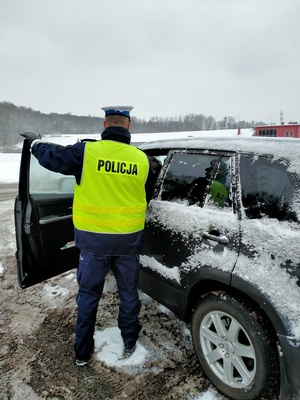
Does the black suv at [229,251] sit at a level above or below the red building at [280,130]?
below

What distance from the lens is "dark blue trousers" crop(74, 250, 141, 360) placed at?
2.28m

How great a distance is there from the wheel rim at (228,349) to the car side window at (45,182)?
1926 mm

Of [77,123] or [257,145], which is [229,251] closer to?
[257,145]

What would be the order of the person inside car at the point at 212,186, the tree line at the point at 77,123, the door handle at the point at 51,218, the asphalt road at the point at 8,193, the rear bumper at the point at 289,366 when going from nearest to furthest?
the rear bumper at the point at 289,366
the person inside car at the point at 212,186
the door handle at the point at 51,218
the asphalt road at the point at 8,193
the tree line at the point at 77,123

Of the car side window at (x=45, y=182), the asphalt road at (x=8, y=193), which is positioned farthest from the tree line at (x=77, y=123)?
the car side window at (x=45, y=182)

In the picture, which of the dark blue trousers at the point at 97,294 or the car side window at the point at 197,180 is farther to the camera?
the dark blue trousers at the point at 97,294

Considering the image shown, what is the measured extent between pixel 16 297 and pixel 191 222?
2444 mm

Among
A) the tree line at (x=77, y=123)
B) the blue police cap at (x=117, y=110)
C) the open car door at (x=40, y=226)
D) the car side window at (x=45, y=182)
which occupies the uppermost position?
the tree line at (x=77, y=123)

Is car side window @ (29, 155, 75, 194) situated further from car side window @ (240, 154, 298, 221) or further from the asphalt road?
the asphalt road

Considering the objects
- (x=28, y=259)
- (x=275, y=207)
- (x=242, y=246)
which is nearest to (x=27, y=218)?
(x=28, y=259)

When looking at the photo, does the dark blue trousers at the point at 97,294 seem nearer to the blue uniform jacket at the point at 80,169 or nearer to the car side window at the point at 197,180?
the blue uniform jacket at the point at 80,169

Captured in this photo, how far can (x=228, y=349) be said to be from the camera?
1990 millimetres

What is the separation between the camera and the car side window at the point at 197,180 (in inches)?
81.3

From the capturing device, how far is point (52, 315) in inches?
123
